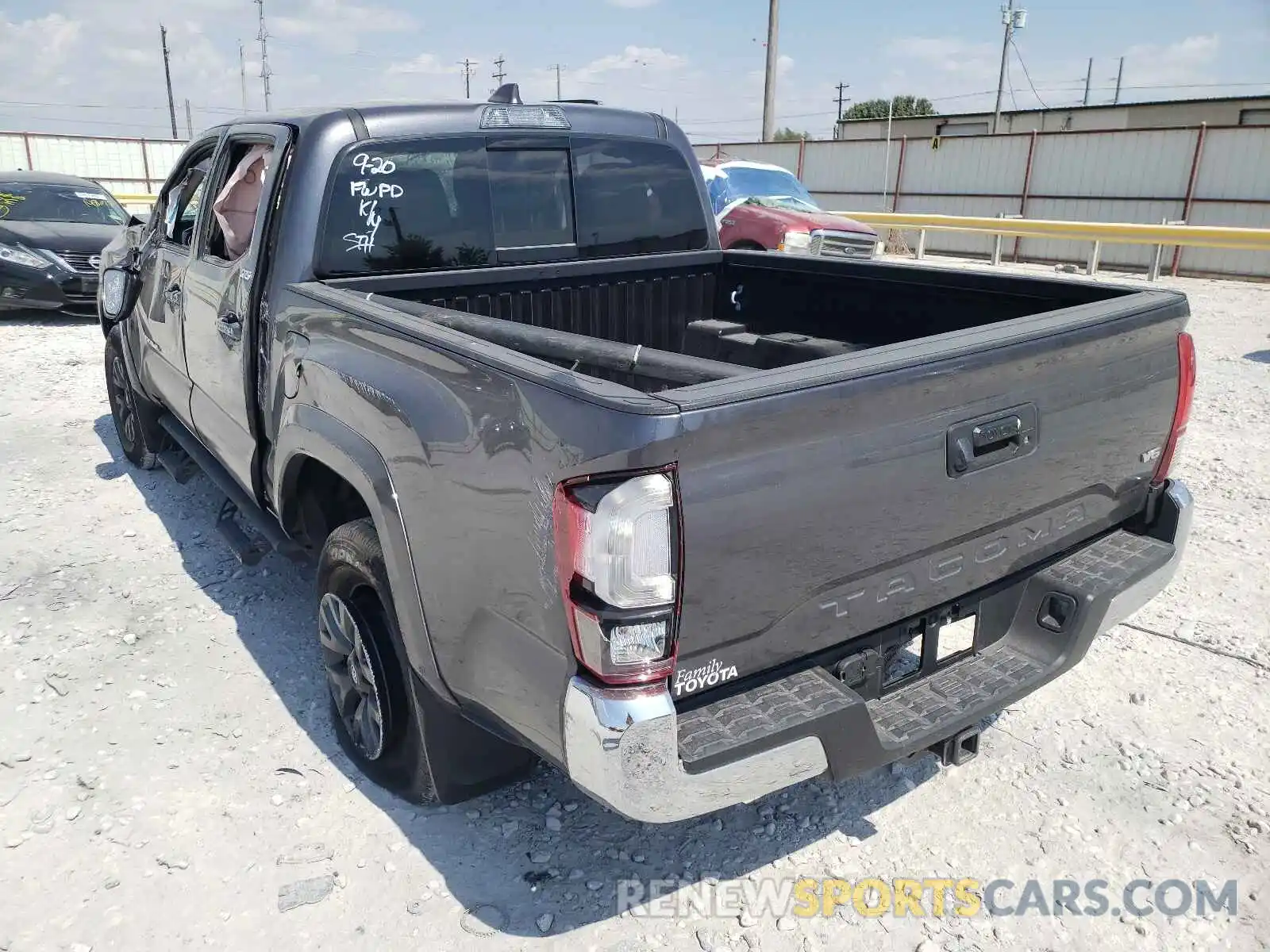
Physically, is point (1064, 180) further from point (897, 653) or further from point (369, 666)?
point (369, 666)

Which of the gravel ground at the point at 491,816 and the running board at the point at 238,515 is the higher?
the running board at the point at 238,515

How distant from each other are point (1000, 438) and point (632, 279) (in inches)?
87.5

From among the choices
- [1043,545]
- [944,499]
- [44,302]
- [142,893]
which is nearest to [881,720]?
[944,499]

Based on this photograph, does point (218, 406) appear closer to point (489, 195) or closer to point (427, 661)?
point (489, 195)

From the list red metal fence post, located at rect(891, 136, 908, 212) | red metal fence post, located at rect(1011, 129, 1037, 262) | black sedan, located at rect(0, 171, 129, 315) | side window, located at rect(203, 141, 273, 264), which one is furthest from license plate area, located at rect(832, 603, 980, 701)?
red metal fence post, located at rect(891, 136, 908, 212)

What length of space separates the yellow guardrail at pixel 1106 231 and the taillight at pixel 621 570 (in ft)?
48.9

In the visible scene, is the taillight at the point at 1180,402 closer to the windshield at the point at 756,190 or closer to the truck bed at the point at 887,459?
the truck bed at the point at 887,459

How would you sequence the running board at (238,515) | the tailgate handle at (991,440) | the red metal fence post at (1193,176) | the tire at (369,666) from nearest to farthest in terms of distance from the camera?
1. the tailgate handle at (991,440)
2. the tire at (369,666)
3. the running board at (238,515)
4. the red metal fence post at (1193,176)

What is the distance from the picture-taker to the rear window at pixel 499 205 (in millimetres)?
3377

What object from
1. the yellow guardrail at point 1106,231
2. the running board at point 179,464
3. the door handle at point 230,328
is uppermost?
the door handle at point 230,328

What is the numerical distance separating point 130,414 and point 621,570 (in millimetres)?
5030

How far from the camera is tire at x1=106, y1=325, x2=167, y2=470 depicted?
5617mm

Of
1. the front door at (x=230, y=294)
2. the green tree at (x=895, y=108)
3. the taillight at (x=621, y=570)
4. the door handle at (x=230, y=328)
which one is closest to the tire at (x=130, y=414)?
the front door at (x=230, y=294)

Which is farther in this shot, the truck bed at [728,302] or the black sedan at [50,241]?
the black sedan at [50,241]
